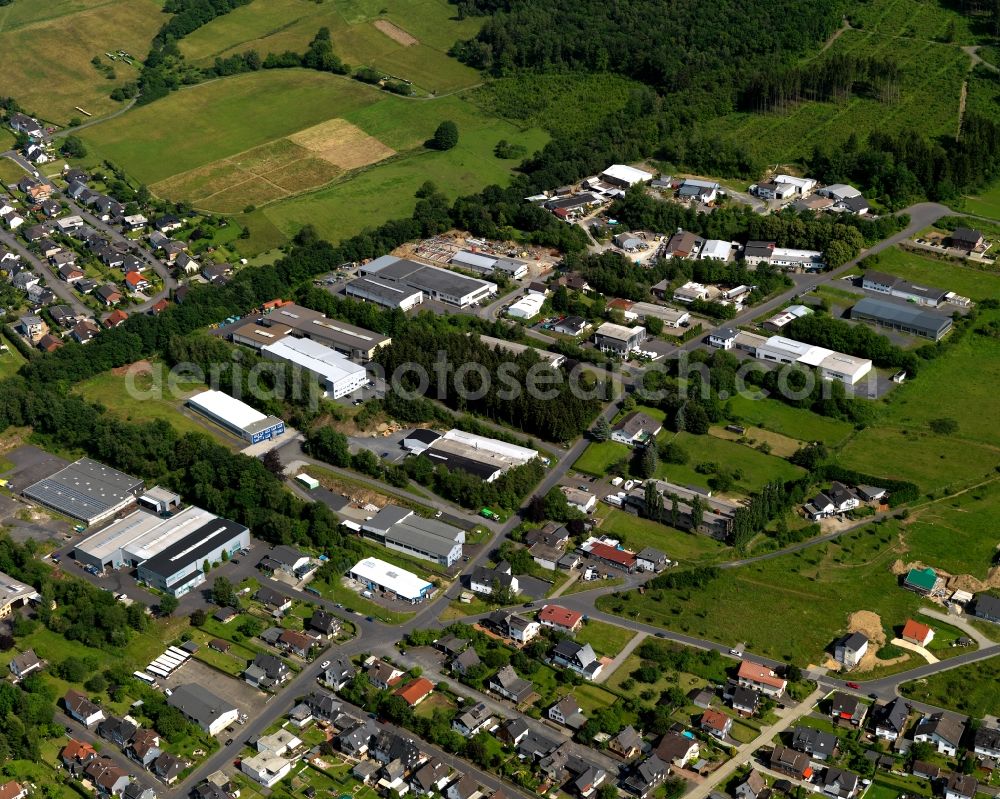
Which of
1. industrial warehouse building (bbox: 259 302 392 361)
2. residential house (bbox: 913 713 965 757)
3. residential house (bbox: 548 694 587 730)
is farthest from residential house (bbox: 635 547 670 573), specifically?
industrial warehouse building (bbox: 259 302 392 361)

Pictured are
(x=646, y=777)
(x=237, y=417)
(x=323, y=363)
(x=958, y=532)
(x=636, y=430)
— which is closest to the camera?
(x=646, y=777)

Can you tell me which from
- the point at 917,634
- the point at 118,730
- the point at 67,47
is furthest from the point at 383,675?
the point at 67,47

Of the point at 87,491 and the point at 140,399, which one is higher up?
the point at 140,399

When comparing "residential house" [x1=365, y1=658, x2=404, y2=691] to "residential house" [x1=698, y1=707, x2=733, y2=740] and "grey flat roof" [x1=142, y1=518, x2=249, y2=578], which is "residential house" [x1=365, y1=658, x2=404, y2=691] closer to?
"grey flat roof" [x1=142, y1=518, x2=249, y2=578]

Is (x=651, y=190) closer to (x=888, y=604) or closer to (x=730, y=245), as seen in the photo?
(x=730, y=245)

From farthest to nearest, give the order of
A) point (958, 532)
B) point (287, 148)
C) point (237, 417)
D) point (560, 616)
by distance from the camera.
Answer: point (287, 148) → point (237, 417) → point (958, 532) → point (560, 616)

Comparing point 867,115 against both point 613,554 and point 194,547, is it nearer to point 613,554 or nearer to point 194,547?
point 613,554
